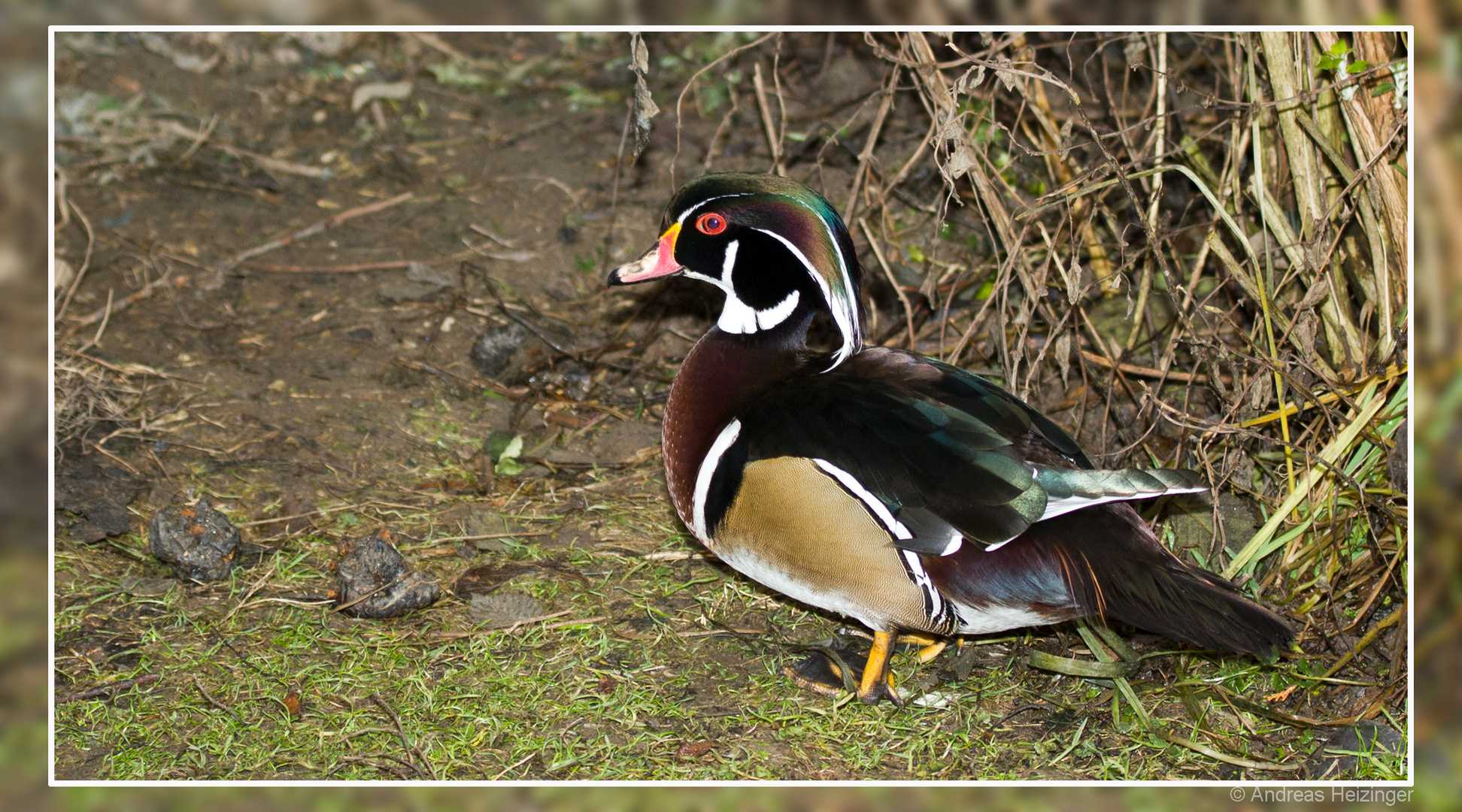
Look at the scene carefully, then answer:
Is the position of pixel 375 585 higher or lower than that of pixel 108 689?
higher

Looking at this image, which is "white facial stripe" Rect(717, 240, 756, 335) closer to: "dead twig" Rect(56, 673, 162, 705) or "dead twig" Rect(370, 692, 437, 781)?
"dead twig" Rect(370, 692, 437, 781)

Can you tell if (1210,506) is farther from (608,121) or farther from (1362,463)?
(608,121)

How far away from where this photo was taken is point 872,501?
2.42 meters

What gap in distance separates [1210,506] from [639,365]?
1.86 metres

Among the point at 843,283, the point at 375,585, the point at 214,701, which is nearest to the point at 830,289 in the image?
the point at 843,283

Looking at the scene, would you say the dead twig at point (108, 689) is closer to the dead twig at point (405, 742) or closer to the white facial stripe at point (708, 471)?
the dead twig at point (405, 742)

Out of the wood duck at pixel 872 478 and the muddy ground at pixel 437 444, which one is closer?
the wood duck at pixel 872 478

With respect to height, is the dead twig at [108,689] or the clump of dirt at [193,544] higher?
the clump of dirt at [193,544]

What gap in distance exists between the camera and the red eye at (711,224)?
9.01ft

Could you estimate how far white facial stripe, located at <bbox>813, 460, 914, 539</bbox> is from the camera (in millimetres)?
2402

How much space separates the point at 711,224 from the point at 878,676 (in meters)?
1.18

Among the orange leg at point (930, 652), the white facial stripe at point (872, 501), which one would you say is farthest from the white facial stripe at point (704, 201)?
the orange leg at point (930, 652)

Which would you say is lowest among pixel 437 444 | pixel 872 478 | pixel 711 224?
pixel 437 444

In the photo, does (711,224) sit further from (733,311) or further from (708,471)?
(708,471)
